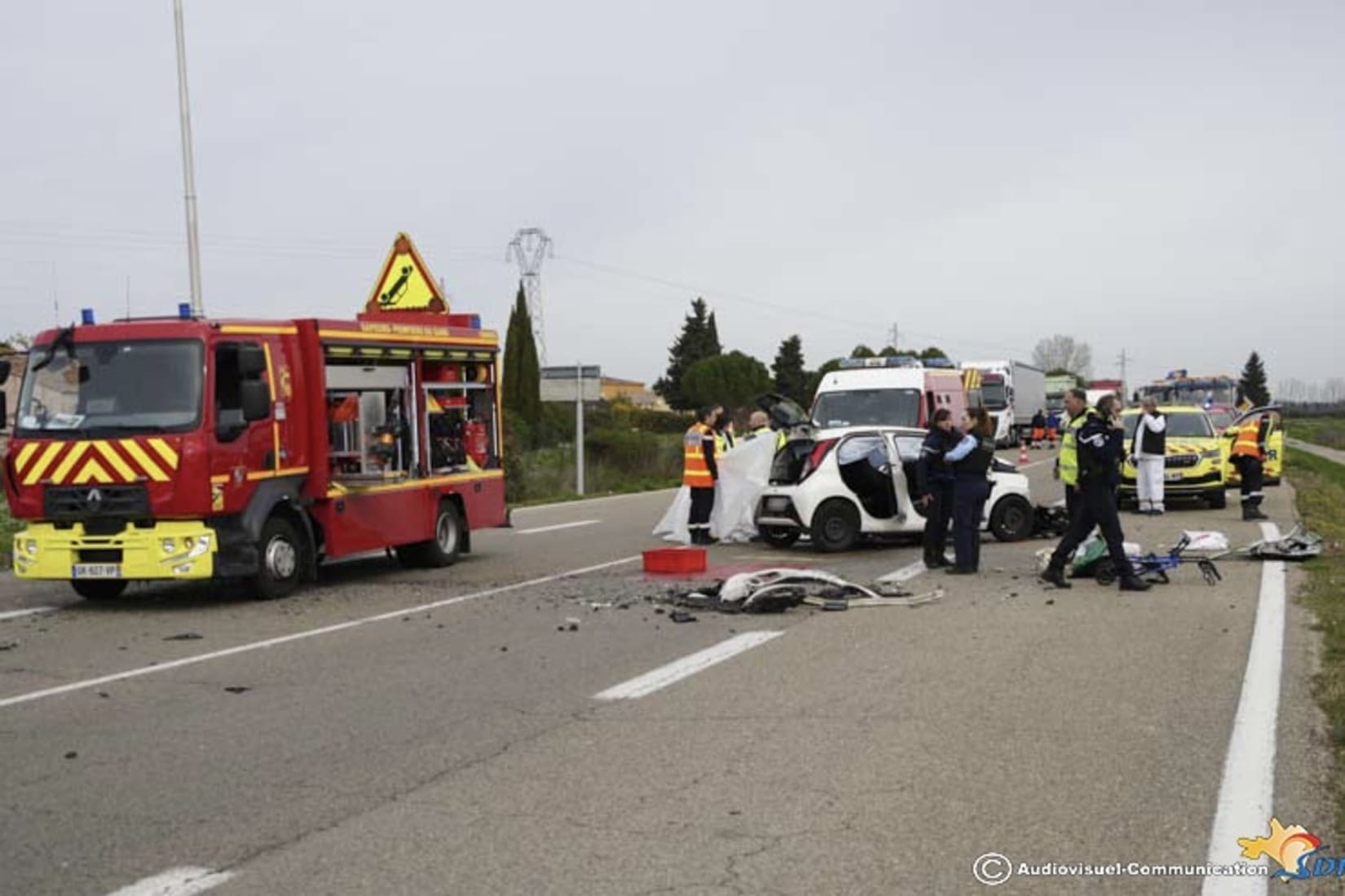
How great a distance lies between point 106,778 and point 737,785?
2941 mm

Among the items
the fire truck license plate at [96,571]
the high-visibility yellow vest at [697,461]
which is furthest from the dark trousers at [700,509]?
the fire truck license plate at [96,571]

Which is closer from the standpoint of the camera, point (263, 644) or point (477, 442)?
point (263, 644)

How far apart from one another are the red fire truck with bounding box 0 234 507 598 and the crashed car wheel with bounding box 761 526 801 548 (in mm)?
4994

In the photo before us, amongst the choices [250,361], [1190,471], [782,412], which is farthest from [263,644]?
[1190,471]

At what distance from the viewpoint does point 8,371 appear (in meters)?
12.5

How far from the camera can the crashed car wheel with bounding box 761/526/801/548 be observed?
667 inches

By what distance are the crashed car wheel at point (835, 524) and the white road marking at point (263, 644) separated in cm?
314

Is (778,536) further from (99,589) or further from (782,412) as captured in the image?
(99,589)

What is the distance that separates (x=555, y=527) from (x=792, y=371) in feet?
284

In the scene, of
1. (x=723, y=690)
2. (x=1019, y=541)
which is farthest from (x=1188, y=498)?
(x=723, y=690)

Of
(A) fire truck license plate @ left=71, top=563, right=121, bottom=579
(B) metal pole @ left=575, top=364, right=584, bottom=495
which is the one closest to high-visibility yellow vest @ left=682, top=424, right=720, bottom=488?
(A) fire truck license plate @ left=71, top=563, right=121, bottom=579

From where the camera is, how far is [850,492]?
16.4m

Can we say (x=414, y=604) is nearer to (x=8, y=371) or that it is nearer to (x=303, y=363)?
(x=303, y=363)

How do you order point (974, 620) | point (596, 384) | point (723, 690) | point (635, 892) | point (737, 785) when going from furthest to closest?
point (596, 384)
point (974, 620)
point (723, 690)
point (737, 785)
point (635, 892)
